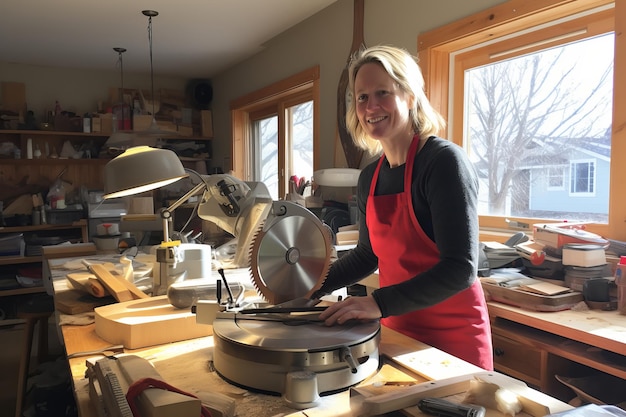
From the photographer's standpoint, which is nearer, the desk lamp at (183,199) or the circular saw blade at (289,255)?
the circular saw blade at (289,255)

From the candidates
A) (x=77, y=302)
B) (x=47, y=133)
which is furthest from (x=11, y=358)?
(x=77, y=302)

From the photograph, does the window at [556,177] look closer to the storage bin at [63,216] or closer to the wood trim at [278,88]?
the wood trim at [278,88]

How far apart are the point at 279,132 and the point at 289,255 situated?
3.37 meters

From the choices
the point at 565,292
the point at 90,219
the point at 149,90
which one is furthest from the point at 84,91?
the point at 565,292

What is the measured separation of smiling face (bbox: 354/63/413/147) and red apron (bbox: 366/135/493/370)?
6 cm

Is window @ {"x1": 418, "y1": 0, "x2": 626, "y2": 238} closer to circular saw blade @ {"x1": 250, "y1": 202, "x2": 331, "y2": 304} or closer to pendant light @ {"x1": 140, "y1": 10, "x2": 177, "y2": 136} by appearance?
circular saw blade @ {"x1": 250, "y1": 202, "x2": 331, "y2": 304}

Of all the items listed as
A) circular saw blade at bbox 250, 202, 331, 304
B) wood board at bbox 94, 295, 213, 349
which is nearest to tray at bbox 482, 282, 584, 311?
circular saw blade at bbox 250, 202, 331, 304

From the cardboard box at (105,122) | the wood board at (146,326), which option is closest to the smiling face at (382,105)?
the wood board at (146,326)

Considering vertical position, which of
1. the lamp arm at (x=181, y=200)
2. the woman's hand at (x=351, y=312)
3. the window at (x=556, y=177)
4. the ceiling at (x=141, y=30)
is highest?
the ceiling at (x=141, y=30)

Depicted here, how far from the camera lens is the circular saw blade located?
3.49 ft

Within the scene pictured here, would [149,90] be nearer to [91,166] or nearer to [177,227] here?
[91,166]

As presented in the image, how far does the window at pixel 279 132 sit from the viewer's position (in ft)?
12.7

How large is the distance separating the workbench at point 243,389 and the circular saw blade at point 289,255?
0.63 feet

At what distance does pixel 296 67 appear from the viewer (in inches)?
151
